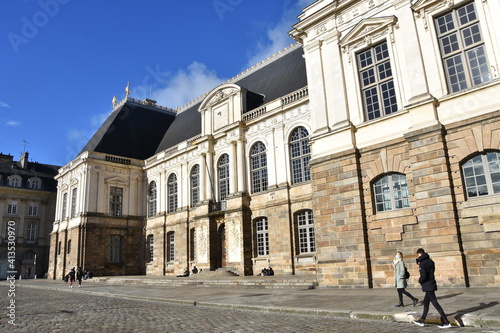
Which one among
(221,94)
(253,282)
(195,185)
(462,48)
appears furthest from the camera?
(195,185)

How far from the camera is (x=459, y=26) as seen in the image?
1305cm

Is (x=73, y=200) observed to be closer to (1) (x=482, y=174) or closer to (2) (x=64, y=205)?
(2) (x=64, y=205)

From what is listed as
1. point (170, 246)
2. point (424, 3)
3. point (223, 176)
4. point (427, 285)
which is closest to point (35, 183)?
point (170, 246)

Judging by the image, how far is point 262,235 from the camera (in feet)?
81.4

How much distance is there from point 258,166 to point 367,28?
12.6 m

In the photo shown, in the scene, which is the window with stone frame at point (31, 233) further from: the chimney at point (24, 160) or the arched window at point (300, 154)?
the arched window at point (300, 154)

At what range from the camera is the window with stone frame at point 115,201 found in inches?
1412

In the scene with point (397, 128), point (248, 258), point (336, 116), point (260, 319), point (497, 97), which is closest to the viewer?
point (260, 319)

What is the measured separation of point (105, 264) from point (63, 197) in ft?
31.1

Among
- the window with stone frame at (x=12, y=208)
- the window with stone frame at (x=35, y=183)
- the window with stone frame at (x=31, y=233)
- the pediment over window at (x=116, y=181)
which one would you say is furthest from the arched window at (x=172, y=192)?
the window with stone frame at (x=12, y=208)

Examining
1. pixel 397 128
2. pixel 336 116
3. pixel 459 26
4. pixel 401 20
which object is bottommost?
pixel 397 128

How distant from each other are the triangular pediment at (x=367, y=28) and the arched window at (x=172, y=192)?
21431 millimetres

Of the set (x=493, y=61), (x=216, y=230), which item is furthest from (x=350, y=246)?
(x=216, y=230)

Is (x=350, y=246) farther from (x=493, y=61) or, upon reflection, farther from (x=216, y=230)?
(x=216, y=230)
